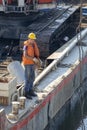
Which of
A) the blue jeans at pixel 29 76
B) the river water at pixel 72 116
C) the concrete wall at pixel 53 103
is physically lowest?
the river water at pixel 72 116

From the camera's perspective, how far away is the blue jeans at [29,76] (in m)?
13.2

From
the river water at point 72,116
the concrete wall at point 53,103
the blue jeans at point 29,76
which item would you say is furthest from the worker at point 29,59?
the river water at point 72,116

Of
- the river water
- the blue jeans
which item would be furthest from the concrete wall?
the blue jeans

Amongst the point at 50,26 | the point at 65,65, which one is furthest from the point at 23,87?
the point at 50,26

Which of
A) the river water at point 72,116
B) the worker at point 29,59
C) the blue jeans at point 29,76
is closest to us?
the worker at point 29,59

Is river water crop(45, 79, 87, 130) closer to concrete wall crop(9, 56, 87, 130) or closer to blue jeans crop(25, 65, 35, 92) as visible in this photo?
concrete wall crop(9, 56, 87, 130)

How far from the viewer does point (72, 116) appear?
16.5 metres

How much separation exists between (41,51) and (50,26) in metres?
1.52

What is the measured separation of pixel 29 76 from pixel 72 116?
381 centimetres

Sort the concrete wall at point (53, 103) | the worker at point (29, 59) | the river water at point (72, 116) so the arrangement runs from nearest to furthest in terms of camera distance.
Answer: the concrete wall at point (53, 103) < the worker at point (29, 59) < the river water at point (72, 116)

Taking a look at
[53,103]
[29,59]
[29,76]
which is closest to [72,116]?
[53,103]

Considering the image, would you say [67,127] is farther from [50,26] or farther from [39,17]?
[39,17]

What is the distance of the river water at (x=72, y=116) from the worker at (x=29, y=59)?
165 centimetres

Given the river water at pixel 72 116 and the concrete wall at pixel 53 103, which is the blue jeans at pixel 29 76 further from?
the river water at pixel 72 116
